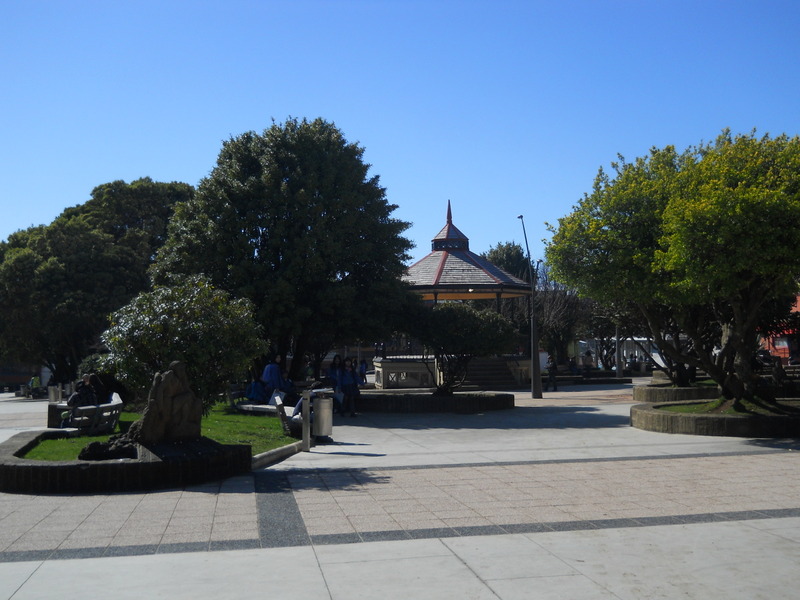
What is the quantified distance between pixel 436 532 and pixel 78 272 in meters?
35.8

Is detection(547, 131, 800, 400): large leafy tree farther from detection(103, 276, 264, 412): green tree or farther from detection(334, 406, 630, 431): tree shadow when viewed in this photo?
detection(103, 276, 264, 412): green tree

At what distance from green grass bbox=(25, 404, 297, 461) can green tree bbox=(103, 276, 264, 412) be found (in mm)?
1203

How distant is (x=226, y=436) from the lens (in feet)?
46.8

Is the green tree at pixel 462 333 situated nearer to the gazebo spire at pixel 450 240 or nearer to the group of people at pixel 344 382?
the group of people at pixel 344 382

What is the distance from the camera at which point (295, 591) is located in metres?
5.74

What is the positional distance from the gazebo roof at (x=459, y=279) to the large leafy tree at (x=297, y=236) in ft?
30.8

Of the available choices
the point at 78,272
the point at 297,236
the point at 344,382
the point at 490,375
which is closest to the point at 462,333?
the point at 344,382

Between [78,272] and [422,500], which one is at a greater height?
[78,272]

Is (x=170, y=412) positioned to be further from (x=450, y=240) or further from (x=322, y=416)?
(x=450, y=240)

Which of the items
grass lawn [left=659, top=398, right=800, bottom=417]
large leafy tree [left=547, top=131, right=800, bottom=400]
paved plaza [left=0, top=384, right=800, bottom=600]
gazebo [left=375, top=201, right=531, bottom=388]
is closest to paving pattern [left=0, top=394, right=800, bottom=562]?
paved plaza [left=0, top=384, right=800, bottom=600]

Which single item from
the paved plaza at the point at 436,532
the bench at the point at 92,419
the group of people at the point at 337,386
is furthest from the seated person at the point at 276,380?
the paved plaza at the point at 436,532

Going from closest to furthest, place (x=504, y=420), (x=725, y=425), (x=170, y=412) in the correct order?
(x=170, y=412)
(x=725, y=425)
(x=504, y=420)

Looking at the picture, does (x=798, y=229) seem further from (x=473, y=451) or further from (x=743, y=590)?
(x=743, y=590)

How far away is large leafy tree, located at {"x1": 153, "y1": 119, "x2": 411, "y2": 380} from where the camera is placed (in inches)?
896
